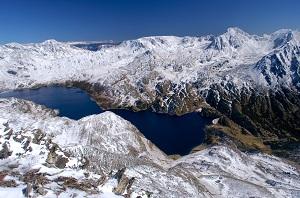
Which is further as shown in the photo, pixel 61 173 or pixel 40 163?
pixel 40 163

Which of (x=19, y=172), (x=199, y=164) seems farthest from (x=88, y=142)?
(x=19, y=172)

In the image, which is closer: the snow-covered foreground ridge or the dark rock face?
the snow-covered foreground ridge

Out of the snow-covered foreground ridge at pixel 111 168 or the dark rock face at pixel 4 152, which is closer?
the snow-covered foreground ridge at pixel 111 168

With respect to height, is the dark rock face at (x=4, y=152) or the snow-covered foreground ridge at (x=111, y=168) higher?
the dark rock face at (x=4, y=152)

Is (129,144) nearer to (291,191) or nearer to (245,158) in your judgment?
(245,158)

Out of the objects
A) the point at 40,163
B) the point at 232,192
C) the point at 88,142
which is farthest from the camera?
the point at 88,142

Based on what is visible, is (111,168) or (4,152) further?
(111,168)

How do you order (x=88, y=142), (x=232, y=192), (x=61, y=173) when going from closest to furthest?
(x=61, y=173) → (x=232, y=192) → (x=88, y=142)

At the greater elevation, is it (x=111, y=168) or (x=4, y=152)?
(x=4, y=152)
